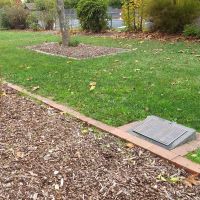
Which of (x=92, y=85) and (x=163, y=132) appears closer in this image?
(x=163, y=132)

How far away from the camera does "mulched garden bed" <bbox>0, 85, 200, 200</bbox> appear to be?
3.10 metres

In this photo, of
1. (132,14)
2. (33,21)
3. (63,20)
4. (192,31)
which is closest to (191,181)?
(63,20)

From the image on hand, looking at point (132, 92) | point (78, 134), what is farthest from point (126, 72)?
point (78, 134)

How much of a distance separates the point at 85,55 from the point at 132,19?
276 inches

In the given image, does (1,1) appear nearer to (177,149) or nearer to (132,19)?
(132,19)

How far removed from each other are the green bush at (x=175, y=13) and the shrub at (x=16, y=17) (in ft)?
36.1

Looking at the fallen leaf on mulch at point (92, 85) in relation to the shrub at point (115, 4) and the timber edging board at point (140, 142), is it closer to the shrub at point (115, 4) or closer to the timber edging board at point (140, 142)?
the timber edging board at point (140, 142)

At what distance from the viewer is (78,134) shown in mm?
4246

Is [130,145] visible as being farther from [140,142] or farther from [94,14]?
[94,14]

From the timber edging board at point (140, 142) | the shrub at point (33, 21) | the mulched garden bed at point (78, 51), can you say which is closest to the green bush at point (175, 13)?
the mulched garden bed at point (78, 51)

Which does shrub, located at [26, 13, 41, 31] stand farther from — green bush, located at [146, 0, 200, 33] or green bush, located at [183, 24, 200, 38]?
green bush, located at [183, 24, 200, 38]

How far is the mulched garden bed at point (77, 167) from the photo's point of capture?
3.10 metres

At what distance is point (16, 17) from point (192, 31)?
13.3 m

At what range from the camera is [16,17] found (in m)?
22.5
